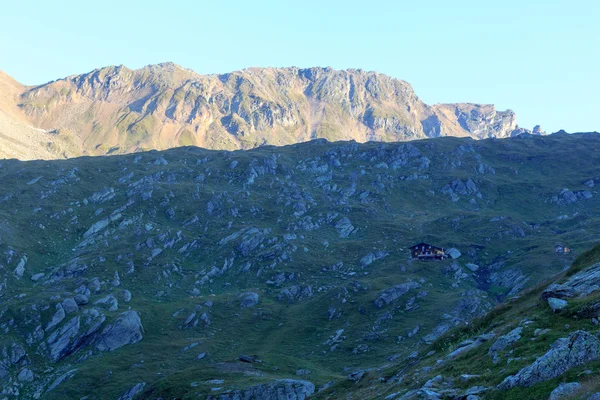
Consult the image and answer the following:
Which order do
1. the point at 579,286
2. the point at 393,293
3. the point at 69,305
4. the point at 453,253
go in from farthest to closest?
the point at 453,253 → the point at 393,293 → the point at 69,305 → the point at 579,286

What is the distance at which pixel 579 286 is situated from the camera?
43.9 m

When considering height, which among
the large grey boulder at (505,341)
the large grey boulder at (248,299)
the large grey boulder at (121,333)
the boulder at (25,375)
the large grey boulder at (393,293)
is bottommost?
the boulder at (25,375)

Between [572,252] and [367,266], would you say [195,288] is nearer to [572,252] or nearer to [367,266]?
[367,266]

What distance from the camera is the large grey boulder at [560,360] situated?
29.4m

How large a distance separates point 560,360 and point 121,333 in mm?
95568

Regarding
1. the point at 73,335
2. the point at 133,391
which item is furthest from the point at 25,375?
the point at 133,391

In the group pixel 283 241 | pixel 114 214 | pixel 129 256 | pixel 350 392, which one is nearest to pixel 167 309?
pixel 129 256

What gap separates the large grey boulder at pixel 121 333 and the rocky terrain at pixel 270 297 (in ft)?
0.91

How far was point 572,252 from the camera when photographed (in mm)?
141750

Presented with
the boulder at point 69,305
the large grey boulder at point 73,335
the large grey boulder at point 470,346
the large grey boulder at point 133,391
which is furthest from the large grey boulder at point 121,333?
the large grey boulder at point 470,346

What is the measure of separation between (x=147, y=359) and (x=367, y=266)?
66734 millimetres

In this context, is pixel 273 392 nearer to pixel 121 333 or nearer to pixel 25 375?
pixel 121 333

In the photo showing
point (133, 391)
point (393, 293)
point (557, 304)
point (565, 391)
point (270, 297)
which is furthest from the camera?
point (270, 297)

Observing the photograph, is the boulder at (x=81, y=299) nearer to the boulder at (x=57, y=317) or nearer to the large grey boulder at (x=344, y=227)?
the boulder at (x=57, y=317)
